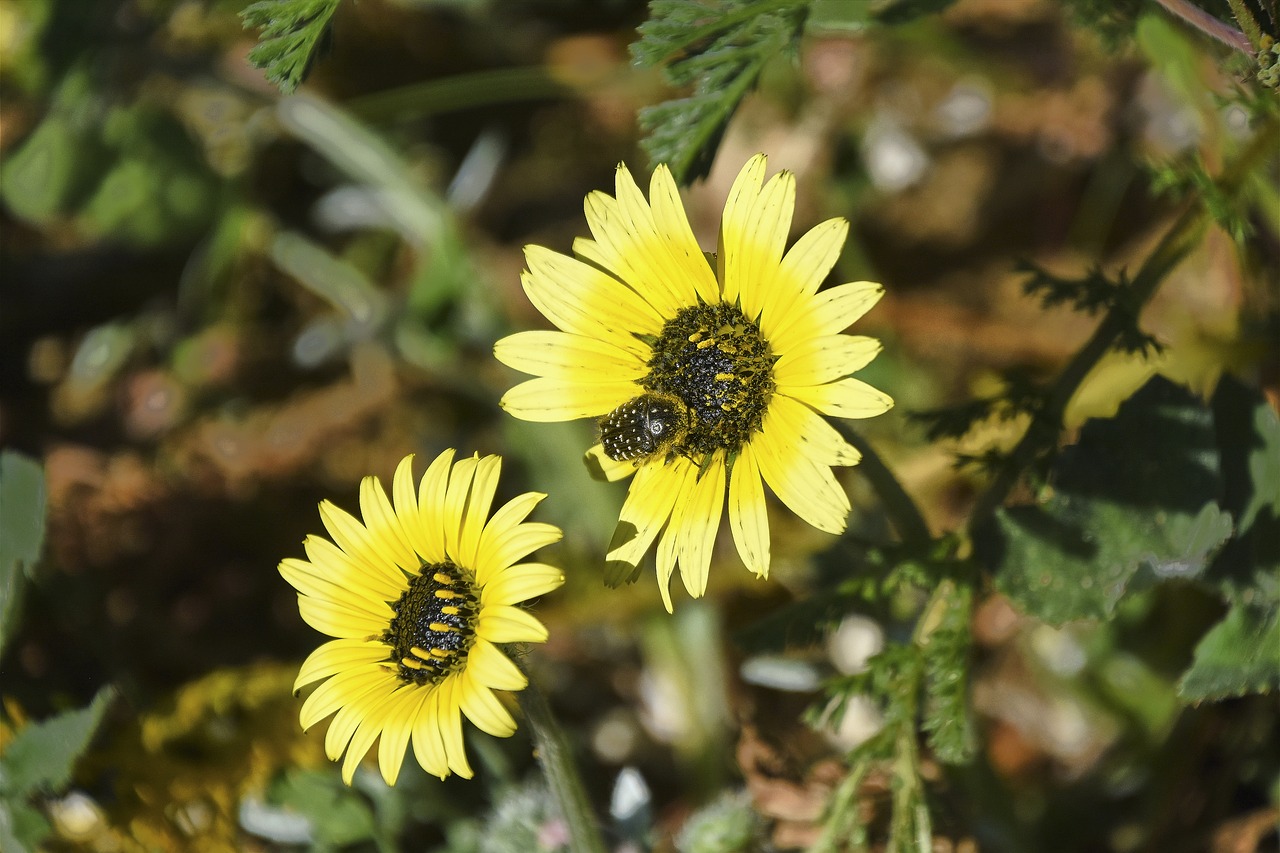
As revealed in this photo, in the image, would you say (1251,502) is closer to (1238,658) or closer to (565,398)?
(1238,658)

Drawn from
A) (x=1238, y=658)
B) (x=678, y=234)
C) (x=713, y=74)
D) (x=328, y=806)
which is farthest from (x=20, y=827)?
(x=1238, y=658)

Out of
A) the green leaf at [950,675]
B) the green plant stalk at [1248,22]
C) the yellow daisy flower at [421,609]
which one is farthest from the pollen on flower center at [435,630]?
the green plant stalk at [1248,22]

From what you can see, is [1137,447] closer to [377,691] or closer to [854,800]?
[854,800]

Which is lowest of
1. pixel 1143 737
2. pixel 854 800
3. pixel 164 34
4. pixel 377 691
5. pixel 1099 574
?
pixel 1143 737

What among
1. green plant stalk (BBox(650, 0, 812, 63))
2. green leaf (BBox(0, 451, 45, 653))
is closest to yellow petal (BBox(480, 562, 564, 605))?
green plant stalk (BBox(650, 0, 812, 63))

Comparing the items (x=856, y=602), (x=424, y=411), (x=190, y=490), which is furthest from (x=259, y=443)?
(x=856, y=602)

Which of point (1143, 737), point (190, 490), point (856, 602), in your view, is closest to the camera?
point (856, 602)
